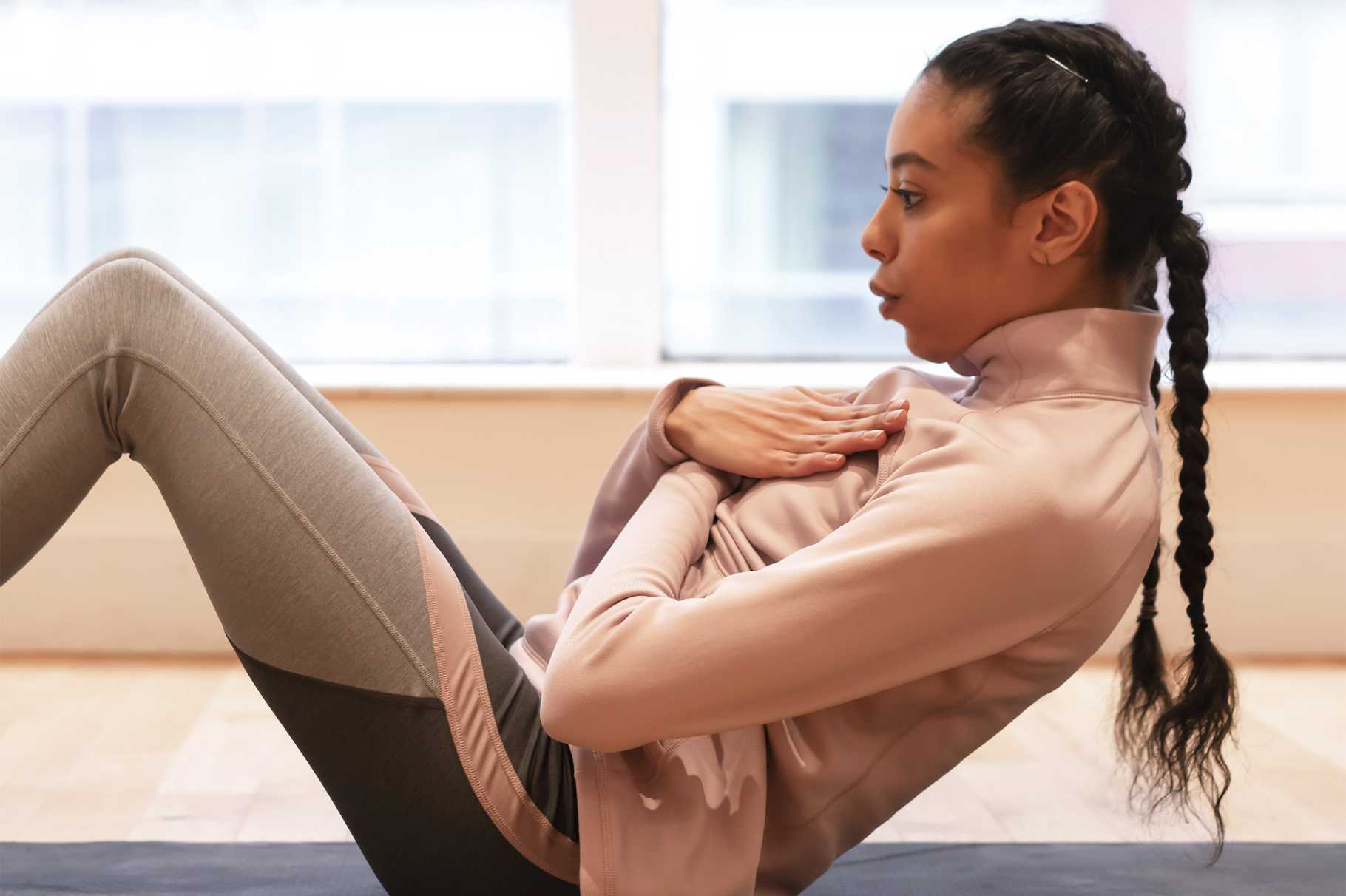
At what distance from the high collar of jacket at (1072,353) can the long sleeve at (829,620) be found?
0.16 meters

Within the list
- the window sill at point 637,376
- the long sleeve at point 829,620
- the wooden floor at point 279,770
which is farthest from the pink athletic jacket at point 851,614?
the window sill at point 637,376

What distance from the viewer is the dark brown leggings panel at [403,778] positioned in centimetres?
113

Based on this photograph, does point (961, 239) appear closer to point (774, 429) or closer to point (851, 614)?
point (774, 429)

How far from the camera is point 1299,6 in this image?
3.02 meters

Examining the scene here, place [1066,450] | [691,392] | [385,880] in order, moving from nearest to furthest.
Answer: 1. [1066,450]
2. [385,880]
3. [691,392]

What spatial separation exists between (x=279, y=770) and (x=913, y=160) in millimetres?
1401

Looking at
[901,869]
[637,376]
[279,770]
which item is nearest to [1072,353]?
[901,869]

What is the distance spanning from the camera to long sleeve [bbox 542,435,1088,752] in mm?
1020

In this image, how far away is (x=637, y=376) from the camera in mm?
2859

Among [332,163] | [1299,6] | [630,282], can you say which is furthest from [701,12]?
[1299,6]

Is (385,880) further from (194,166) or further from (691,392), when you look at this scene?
(194,166)

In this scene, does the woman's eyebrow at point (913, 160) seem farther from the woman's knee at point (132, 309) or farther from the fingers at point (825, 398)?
the woman's knee at point (132, 309)

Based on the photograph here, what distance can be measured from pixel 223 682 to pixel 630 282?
1171 millimetres

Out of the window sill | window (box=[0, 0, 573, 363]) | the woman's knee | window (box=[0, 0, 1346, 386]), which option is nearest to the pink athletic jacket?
the woman's knee
